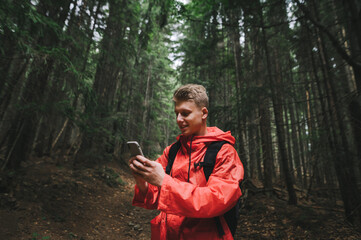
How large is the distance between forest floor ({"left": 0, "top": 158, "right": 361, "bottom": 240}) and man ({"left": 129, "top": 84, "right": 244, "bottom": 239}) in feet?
16.0

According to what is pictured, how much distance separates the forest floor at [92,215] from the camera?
4.94m

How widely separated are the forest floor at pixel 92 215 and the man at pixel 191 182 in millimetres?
4879

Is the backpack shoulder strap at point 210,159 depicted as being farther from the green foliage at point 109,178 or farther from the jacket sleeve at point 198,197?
the green foliage at point 109,178

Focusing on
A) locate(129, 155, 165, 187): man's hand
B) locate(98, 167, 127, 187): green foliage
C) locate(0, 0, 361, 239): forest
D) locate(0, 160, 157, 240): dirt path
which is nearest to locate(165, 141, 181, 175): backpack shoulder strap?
locate(129, 155, 165, 187): man's hand

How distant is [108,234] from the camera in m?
5.96

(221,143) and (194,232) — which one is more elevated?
(221,143)

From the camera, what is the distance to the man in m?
1.29

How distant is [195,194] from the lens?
1291 millimetres

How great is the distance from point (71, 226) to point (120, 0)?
10.2 meters

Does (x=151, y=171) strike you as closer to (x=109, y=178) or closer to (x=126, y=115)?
(x=126, y=115)

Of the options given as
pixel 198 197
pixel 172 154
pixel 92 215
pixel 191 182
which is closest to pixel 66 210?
pixel 92 215

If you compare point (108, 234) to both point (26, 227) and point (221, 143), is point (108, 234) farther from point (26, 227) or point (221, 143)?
point (221, 143)

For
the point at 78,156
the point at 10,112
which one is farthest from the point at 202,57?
the point at 10,112

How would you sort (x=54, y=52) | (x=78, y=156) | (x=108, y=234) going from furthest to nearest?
(x=78, y=156)
(x=108, y=234)
(x=54, y=52)
